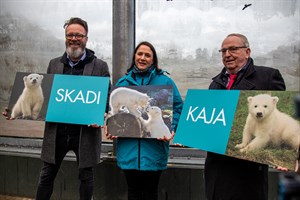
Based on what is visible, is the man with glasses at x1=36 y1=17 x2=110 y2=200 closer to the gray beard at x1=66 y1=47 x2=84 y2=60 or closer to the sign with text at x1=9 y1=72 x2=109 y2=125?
the gray beard at x1=66 y1=47 x2=84 y2=60

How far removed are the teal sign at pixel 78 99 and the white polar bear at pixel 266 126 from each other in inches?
48.3

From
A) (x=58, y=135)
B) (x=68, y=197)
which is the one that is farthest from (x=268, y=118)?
(x=68, y=197)

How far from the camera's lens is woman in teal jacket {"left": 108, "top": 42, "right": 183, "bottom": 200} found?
2625mm

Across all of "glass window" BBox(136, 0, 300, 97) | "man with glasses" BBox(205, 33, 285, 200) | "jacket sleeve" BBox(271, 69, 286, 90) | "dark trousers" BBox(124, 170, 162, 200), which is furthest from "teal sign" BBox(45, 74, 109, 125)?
"glass window" BBox(136, 0, 300, 97)

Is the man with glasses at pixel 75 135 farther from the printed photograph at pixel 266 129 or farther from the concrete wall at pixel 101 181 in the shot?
the printed photograph at pixel 266 129

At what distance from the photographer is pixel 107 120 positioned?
2.70 meters

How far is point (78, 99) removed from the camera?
284cm

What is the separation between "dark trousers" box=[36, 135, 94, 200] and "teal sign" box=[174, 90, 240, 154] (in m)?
0.98

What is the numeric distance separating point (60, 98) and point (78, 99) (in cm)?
17

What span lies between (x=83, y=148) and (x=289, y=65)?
8.08ft

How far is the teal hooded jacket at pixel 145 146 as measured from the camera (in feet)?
8.58

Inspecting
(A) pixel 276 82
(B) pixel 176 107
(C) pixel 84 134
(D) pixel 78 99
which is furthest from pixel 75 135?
(A) pixel 276 82

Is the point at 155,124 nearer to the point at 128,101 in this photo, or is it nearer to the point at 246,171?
the point at 128,101

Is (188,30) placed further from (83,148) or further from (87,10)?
(83,148)
